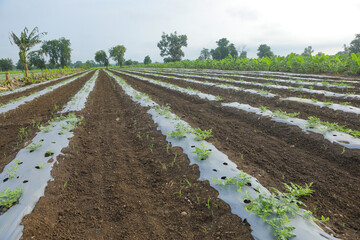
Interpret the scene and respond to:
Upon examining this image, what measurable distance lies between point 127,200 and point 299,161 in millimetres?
3002

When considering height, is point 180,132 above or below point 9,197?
above

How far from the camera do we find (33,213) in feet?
6.84

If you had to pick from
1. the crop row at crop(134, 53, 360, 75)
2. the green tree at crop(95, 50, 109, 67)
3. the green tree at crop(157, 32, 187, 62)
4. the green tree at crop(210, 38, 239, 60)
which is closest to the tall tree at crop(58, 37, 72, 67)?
the green tree at crop(95, 50, 109, 67)

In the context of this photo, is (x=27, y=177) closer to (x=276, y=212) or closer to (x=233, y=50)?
(x=276, y=212)

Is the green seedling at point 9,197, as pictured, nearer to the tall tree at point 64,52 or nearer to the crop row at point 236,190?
the crop row at point 236,190

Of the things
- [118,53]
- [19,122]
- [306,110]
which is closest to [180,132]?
[306,110]

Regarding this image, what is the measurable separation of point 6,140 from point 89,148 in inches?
95.1

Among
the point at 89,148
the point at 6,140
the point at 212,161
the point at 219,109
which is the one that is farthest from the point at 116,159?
the point at 219,109

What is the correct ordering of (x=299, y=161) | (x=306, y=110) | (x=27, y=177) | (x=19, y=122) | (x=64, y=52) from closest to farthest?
(x=27, y=177)
(x=299, y=161)
(x=19, y=122)
(x=306, y=110)
(x=64, y=52)

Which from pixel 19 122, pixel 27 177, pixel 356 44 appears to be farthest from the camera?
pixel 356 44

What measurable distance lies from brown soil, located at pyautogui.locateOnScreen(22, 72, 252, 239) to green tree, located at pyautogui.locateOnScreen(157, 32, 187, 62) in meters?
69.6

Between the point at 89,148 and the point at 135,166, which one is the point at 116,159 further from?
the point at 89,148

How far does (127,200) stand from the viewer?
96.7 inches

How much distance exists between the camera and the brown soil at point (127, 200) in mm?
1964
